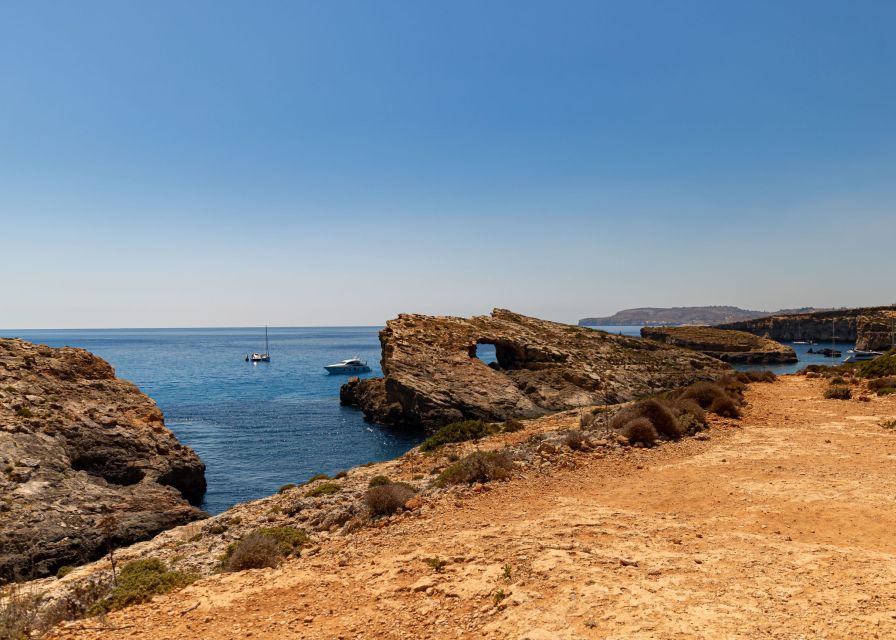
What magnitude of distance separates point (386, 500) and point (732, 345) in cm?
10761

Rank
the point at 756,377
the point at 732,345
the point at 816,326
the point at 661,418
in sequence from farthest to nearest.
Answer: the point at 816,326
the point at 732,345
the point at 756,377
the point at 661,418

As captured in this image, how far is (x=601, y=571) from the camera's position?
740 centimetres

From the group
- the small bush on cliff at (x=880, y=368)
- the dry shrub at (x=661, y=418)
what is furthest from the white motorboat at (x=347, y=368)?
the dry shrub at (x=661, y=418)

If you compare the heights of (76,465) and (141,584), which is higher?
(141,584)

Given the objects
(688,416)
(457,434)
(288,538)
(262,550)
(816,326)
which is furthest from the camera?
(816,326)

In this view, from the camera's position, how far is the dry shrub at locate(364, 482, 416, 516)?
11.8 meters

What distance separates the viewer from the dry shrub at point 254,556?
938cm

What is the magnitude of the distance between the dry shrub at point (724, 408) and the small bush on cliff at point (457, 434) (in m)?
10.5

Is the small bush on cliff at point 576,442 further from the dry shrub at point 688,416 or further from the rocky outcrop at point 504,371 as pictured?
the rocky outcrop at point 504,371

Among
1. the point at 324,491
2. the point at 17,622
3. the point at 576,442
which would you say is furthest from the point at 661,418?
the point at 17,622

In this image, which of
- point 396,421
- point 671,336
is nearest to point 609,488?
point 396,421

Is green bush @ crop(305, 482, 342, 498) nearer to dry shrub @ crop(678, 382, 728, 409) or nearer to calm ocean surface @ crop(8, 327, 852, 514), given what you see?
calm ocean surface @ crop(8, 327, 852, 514)

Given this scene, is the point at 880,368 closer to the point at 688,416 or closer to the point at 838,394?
the point at 838,394

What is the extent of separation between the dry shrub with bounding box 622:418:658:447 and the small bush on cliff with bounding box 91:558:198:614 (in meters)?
13.4
